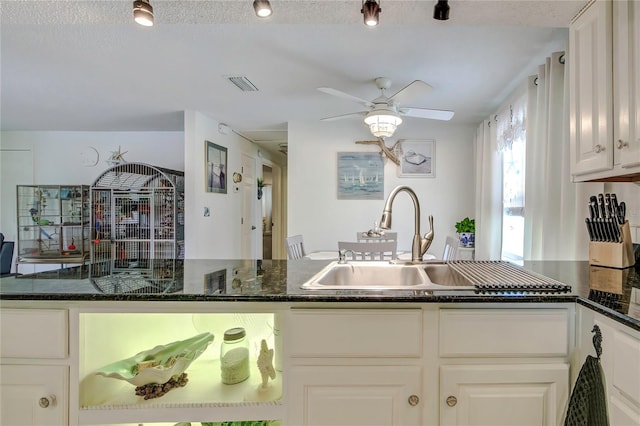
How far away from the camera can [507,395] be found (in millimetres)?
1050

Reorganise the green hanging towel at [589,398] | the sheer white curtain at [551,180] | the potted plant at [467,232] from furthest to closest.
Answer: the potted plant at [467,232], the sheer white curtain at [551,180], the green hanging towel at [589,398]

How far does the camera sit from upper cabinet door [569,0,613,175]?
135cm

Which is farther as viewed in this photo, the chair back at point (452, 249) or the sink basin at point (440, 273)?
the chair back at point (452, 249)

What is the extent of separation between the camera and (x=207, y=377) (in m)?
1.23

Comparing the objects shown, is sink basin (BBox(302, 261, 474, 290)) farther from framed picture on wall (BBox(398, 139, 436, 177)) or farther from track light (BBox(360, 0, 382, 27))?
framed picture on wall (BBox(398, 139, 436, 177))

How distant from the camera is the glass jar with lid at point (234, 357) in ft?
3.89

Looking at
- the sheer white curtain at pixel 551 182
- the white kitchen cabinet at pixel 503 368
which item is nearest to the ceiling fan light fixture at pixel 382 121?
the sheer white curtain at pixel 551 182

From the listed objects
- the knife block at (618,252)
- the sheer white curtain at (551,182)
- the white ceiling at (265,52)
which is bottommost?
the knife block at (618,252)

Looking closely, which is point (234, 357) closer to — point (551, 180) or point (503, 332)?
point (503, 332)

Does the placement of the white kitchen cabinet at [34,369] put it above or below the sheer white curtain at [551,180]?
below

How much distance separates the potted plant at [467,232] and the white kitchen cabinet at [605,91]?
2335 mm

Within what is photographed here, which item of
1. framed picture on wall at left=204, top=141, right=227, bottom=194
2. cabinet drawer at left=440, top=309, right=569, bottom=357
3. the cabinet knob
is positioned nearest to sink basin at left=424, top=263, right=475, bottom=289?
cabinet drawer at left=440, top=309, right=569, bottom=357

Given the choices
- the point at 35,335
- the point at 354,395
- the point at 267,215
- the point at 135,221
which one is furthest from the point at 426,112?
the point at 267,215

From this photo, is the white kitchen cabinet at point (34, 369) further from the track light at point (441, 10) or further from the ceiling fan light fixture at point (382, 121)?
the ceiling fan light fixture at point (382, 121)
